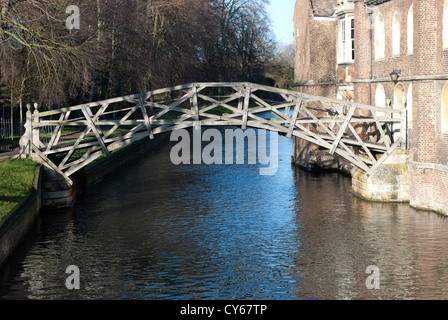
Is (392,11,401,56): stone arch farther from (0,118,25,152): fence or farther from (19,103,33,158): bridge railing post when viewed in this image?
(0,118,25,152): fence

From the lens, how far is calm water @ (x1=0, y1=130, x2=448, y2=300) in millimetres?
14445

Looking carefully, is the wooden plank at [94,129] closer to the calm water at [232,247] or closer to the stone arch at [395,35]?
the calm water at [232,247]

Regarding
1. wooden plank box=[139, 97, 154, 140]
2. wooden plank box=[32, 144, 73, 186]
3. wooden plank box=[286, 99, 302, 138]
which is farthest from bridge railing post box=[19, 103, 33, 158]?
wooden plank box=[286, 99, 302, 138]

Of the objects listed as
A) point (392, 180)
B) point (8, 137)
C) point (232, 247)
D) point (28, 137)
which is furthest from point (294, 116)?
point (8, 137)

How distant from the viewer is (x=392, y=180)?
23.5m

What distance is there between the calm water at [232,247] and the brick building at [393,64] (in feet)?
6.48

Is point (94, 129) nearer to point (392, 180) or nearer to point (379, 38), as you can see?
point (392, 180)

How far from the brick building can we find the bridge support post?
57cm

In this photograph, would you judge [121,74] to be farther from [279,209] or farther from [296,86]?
[279,209]

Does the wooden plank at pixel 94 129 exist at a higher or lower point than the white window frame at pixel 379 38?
lower

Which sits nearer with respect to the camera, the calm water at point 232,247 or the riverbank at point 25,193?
the calm water at point 232,247

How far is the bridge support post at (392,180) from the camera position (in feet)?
76.5

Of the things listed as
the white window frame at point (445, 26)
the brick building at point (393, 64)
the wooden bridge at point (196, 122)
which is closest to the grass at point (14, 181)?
the wooden bridge at point (196, 122)

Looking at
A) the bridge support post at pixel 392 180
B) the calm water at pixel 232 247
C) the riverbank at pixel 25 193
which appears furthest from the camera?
the bridge support post at pixel 392 180
